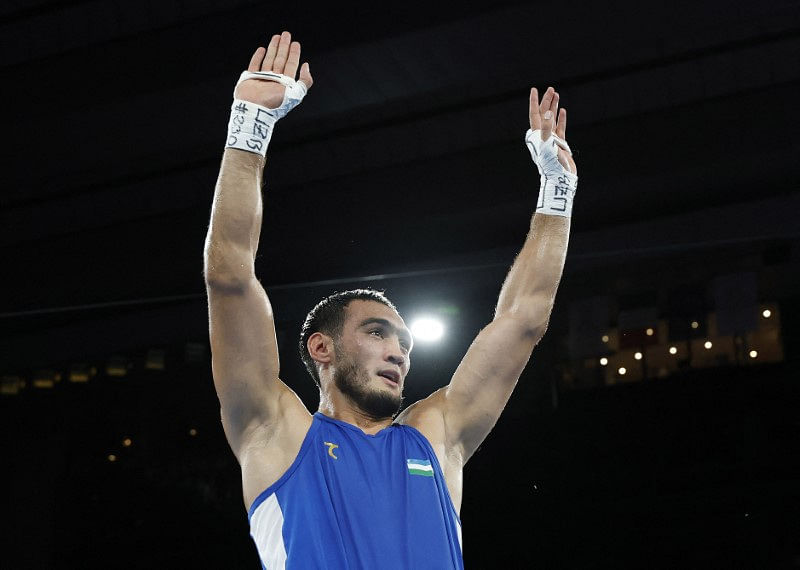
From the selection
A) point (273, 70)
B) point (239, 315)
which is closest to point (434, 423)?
point (239, 315)

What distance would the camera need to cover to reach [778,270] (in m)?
7.57

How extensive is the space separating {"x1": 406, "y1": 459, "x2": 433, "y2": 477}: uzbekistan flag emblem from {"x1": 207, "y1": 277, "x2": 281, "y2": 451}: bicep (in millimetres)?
393

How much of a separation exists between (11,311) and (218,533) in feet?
11.7

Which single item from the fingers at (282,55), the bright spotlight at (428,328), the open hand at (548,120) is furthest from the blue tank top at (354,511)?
the bright spotlight at (428,328)

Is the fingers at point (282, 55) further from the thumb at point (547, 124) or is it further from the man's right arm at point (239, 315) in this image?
the thumb at point (547, 124)

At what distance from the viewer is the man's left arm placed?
8.89ft

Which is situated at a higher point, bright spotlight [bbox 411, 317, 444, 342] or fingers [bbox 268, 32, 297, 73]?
fingers [bbox 268, 32, 297, 73]

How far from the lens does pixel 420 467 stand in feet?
7.99

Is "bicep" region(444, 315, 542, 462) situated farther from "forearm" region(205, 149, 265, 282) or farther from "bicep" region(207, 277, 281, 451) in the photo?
Answer: "forearm" region(205, 149, 265, 282)

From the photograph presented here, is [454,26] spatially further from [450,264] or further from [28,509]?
[28,509]

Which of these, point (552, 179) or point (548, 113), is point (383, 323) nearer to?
point (552, 179)

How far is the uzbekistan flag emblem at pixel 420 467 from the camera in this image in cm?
241

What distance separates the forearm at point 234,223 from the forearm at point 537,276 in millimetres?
818

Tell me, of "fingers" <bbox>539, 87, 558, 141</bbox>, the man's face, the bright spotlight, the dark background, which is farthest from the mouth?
the bright spotlight
